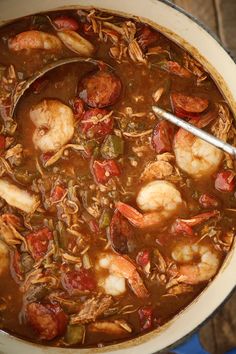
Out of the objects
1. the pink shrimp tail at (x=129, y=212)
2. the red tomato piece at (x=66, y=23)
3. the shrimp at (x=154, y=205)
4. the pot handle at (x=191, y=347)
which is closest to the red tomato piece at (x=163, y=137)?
the shrimp at (x=154, y=205)

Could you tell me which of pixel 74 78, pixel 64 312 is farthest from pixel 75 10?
pixel 64 312

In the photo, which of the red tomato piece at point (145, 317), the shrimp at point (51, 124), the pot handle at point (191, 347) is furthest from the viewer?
the red tomato piece at point (145, 317)

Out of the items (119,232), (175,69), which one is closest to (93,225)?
(119,232)

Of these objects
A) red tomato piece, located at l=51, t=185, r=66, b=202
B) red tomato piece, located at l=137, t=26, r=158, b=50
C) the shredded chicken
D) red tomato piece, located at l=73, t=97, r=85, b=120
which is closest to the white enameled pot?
red tomato piece, located at l=137, t=26, r=158, b=50

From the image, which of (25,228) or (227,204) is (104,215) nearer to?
(25,228)

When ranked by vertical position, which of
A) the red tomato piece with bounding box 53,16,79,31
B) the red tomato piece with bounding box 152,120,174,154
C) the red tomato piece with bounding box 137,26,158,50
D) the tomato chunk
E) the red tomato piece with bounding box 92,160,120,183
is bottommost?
the tomato chunk

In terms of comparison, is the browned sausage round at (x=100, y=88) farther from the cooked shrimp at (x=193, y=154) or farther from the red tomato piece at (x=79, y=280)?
the red tomato piece at (x=79, y=280)

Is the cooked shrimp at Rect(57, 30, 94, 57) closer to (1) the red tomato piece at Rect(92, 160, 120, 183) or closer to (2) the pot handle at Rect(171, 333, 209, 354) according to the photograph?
(1) the red tomato piece at Rect(92, 160, 120, 183)
